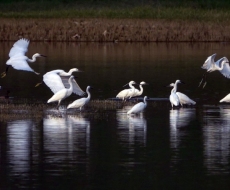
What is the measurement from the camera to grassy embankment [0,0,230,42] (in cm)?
3550

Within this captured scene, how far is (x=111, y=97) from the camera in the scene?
1941 cm

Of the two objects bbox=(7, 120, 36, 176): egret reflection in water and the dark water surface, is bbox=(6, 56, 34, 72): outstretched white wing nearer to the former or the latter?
the dark water surface

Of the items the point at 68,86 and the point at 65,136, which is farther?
the point at 68,86

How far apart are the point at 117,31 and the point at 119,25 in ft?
1.03

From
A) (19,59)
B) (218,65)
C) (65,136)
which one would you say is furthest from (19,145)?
(218,65)

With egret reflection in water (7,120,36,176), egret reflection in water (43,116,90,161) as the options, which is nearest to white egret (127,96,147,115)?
egret reflection in water (43,116,90,161)

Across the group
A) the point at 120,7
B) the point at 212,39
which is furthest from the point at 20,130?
the point at 120,7

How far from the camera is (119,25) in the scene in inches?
1430

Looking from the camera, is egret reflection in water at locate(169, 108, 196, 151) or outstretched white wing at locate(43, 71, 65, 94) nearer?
egret reflection in water at locate(169, 108, 196, 151)

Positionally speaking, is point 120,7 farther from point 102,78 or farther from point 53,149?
point 53,149

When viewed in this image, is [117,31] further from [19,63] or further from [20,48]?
[19,63]

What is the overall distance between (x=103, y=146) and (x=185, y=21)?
84.8 ft

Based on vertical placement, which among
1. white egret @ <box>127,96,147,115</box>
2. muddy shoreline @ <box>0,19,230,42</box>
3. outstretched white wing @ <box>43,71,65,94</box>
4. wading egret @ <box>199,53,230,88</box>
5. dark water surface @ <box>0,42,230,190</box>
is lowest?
dark water surface @ <box>0,42,230,190</box>

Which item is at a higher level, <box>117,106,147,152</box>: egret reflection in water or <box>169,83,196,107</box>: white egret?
<box>169,83,196,107</box>: white egret
